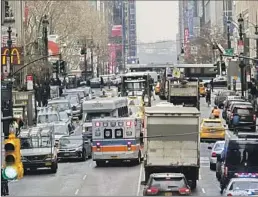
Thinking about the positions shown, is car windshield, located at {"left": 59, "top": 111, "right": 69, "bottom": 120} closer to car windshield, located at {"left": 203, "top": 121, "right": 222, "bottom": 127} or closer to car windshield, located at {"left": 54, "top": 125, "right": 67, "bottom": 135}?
car windshield, located at {"left": 54, "top": 125, "right": 67, "bottom": 135}

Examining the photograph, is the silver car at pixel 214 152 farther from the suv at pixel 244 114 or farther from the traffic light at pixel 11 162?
the traffic light at pixel 11 162

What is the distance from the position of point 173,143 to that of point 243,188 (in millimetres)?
8148

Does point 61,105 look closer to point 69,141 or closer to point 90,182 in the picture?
point 69,141

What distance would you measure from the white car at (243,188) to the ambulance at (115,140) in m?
14.5

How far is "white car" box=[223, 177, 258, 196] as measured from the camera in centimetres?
2327

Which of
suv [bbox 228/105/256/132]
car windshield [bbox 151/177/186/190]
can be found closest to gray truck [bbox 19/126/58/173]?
car windshield [bbox 151/177/186/190]

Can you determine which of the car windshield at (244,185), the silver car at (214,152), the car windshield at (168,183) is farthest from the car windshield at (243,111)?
the car windshield at (244,185)

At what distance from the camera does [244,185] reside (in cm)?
2392

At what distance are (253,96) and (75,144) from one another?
3427 cm

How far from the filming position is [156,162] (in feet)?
104

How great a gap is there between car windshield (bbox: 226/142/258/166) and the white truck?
2160mm

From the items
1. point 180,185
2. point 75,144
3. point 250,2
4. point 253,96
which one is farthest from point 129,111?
point 250,2

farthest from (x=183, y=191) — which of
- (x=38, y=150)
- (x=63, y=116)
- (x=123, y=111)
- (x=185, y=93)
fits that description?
(x=185, y=93)

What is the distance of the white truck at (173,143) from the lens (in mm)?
31297
